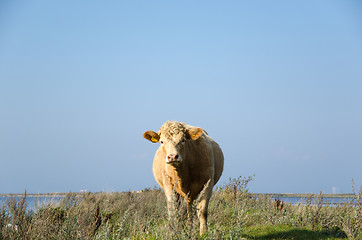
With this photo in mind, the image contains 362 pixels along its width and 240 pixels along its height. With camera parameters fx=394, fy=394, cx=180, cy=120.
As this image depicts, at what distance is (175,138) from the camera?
7684 mm

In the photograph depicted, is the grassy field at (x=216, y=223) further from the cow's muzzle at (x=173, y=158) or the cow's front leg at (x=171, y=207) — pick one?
the cow's muzzle at (x=173, y=158)

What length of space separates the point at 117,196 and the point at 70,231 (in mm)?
12765

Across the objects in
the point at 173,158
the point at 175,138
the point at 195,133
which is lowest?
the point at 173,158

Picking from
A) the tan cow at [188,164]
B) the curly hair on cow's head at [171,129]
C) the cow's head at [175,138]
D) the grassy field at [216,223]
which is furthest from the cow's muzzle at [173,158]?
the grassy field at [216,223]

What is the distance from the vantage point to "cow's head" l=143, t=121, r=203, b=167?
23.9 ft

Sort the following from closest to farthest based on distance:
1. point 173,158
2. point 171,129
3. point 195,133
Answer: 1. point 173,158
2. point 171,129
3. point 195,133

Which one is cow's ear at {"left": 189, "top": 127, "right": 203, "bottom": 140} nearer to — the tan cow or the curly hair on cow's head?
the tan cow

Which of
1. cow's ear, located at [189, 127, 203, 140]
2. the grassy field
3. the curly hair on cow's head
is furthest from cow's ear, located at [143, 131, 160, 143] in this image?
the grassy field

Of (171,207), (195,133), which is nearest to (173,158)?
(171,207)

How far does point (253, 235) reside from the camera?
9.32 metres

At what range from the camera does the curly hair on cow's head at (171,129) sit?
7.81 meters

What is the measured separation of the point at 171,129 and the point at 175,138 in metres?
0.27

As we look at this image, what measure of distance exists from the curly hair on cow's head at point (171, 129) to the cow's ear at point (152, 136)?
0.13 metres

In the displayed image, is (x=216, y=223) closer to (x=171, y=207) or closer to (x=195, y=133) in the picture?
(x=171, y=207)
